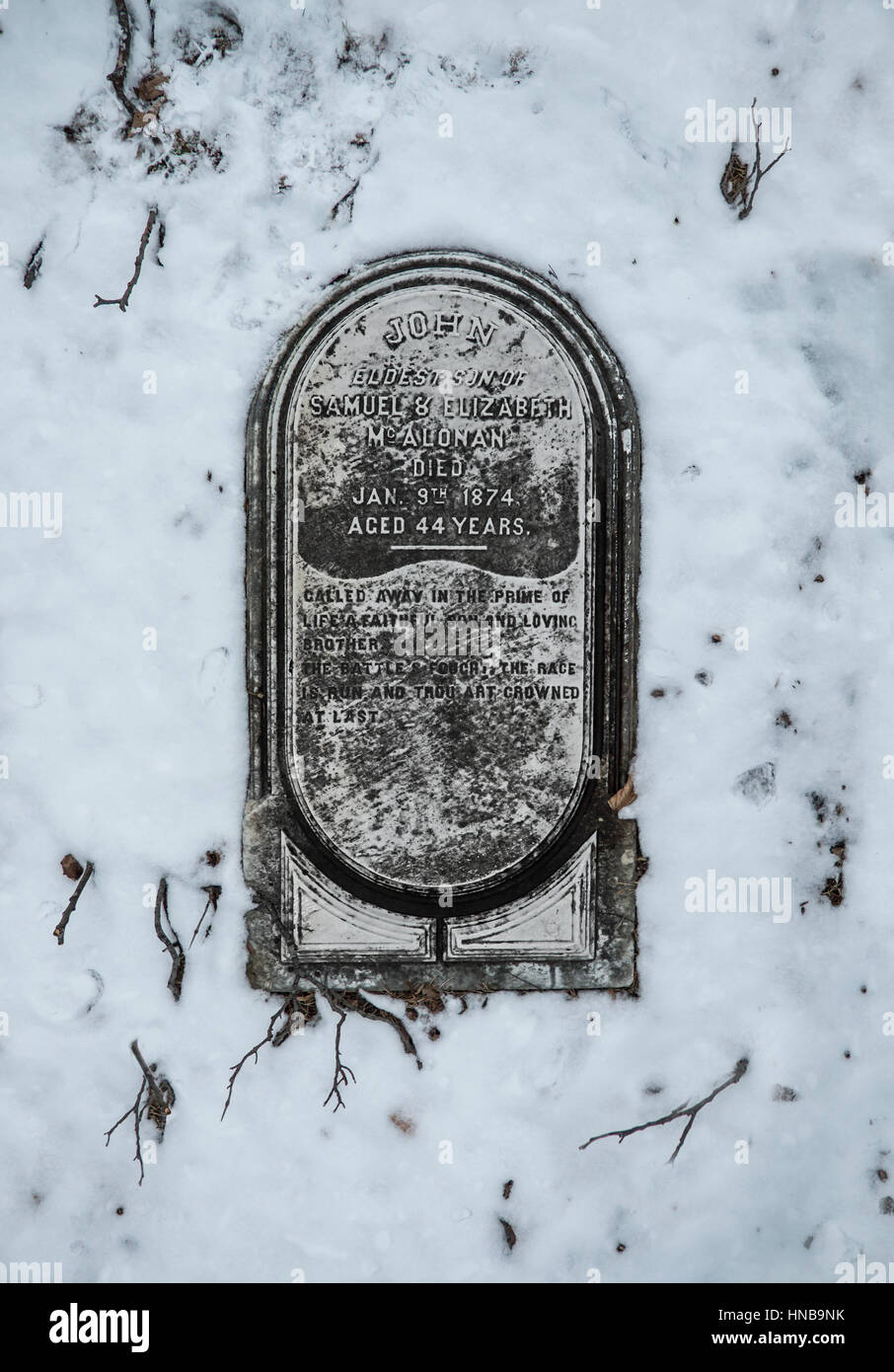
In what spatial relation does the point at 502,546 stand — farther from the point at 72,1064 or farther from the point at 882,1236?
the point at 882,1236

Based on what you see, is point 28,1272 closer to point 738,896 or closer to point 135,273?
point 738,896

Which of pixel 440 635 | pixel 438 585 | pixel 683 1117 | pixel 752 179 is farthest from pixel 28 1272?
pixel 752 179

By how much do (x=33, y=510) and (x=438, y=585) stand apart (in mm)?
1712

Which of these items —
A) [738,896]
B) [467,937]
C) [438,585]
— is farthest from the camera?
[738,896]

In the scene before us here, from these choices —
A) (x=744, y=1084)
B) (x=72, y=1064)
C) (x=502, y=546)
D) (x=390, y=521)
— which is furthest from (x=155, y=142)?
(x=744, y=1084)

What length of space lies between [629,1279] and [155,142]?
16.7 ft

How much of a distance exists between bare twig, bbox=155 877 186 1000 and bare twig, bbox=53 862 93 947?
11.7 inches

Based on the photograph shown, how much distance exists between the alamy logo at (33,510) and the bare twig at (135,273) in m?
0.81

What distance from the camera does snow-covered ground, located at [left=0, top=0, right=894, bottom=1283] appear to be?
12.5ft

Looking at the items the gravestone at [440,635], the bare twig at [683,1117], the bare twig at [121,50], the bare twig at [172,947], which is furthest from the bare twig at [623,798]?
the bare twig at [121,50]

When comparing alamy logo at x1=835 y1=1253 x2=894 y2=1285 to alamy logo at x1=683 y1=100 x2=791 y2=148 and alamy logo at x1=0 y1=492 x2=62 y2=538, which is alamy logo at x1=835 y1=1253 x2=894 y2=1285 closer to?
alamy logo at x1=0 y1=492 x2=62 y2=538

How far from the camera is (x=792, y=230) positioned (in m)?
3.86
